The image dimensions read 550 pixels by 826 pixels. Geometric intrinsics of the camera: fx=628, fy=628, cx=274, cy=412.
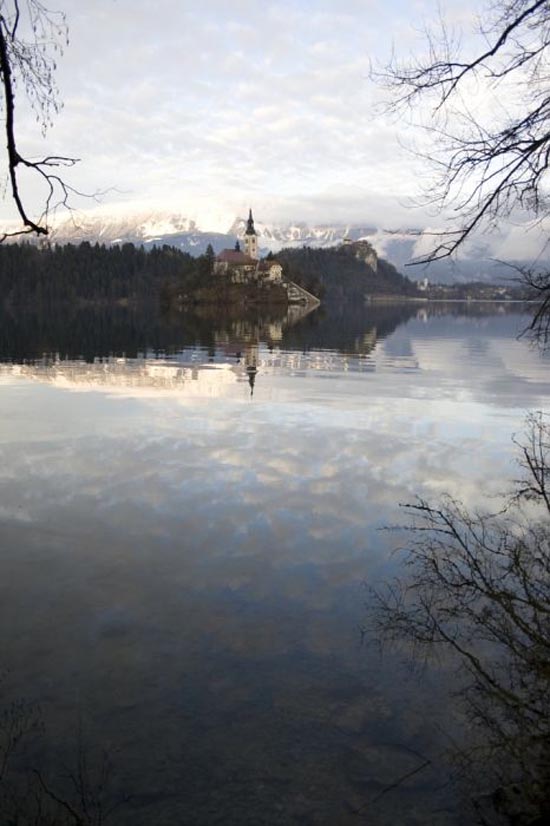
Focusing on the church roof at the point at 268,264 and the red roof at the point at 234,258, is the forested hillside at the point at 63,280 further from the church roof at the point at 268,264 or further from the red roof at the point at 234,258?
the church roof at the point at 268,264

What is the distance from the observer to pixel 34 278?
18025 centimetres

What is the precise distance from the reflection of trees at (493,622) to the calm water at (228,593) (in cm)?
39

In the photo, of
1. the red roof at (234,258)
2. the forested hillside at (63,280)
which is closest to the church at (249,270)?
the red roof at (234,258)

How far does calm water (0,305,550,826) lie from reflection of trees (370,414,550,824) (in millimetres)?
393

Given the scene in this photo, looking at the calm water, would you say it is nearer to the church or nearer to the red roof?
the church

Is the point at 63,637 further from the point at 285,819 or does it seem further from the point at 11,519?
the point at 11,519

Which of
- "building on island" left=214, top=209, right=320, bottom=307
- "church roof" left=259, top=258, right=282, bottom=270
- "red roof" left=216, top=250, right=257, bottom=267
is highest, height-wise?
"red roof" left=216, top=250, right=257, bottom=267

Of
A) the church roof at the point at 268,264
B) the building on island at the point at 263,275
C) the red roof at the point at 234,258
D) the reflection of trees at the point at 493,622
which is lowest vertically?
the reflection of trees at the point at 493,622

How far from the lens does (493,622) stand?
7.57m

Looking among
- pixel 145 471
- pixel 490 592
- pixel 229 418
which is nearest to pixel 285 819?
pixel 490 592

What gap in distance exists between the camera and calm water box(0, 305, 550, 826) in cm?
525

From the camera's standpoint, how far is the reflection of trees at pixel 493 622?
5273 millimetres

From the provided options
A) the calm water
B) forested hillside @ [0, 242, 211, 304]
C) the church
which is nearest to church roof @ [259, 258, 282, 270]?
the church

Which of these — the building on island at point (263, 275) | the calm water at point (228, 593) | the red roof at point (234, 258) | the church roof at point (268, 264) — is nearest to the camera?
the calm water at point (228, 593)
